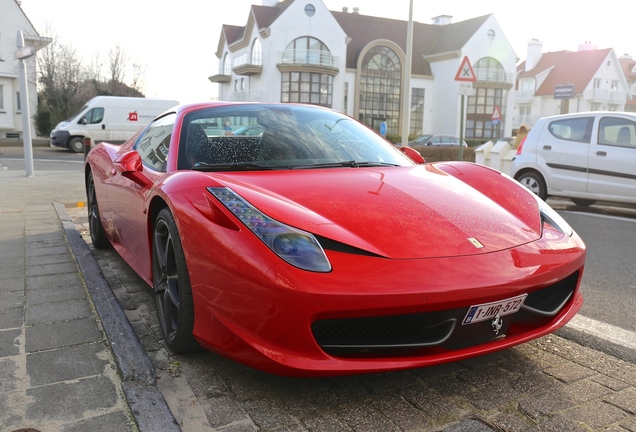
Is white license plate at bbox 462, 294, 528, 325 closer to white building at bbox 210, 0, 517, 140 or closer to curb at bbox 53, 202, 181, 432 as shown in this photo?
curb at bbox 53, 202, 181, 432

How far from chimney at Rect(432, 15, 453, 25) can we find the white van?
4056 cm

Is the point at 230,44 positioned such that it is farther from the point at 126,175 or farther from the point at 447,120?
the point at 126,175

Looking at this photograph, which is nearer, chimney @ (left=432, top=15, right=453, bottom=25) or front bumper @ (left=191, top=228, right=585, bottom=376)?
front bumper @ (left=191, top=228, right=585, bottom=376)

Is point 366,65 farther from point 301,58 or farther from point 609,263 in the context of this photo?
point 609,263

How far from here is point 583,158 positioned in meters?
8.30

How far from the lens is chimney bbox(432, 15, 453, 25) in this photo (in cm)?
5756

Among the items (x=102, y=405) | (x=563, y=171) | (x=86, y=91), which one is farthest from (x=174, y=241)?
(x=86, y=91)

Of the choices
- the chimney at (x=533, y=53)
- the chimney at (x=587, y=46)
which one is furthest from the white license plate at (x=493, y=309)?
the chimney at (x=587, y=46)

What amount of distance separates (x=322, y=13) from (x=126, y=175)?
A: 148ft

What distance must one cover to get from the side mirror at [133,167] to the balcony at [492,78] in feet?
168

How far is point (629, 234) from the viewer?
→ 6.48 metres

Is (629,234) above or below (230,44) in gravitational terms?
below

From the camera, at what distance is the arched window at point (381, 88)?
49594 mm

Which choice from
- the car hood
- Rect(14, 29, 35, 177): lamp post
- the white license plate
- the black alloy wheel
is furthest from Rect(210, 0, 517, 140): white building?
the white license plate
